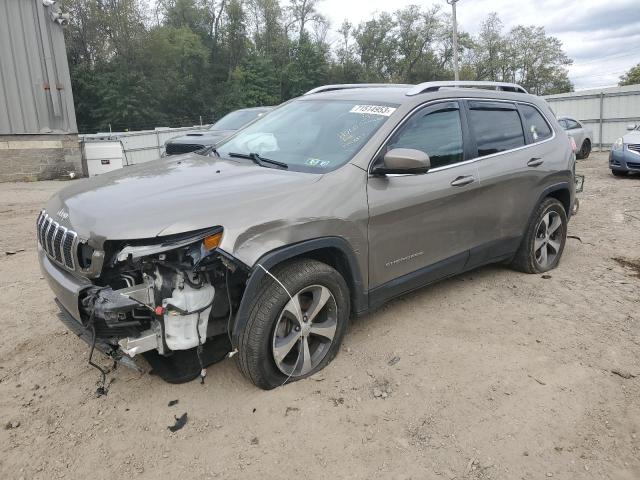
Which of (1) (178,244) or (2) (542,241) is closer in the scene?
(1) (178,244)

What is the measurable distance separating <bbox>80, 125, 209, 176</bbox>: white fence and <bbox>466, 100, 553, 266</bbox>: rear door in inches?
441

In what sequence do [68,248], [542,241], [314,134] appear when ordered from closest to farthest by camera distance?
[68,248]
[314,134]
[542,241]

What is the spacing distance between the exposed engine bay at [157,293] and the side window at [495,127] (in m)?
2.47

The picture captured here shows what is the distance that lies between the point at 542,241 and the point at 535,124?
1.14 m

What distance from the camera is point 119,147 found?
16984mm

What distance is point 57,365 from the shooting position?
3.46m

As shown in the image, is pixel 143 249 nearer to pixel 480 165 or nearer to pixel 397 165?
pixel 397 165

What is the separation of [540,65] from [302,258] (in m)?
72.0

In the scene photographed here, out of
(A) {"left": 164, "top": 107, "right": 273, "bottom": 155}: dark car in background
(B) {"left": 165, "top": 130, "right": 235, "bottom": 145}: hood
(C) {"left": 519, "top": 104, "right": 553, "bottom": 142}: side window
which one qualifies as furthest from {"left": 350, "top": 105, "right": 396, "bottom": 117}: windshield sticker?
(B) {"left": 165, "top": 130, "right": 235, "bottom": 145}: hood

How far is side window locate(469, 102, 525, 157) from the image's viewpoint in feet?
14.0

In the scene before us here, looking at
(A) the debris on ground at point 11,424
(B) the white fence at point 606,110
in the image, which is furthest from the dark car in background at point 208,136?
(B) the white fence at point 606,110

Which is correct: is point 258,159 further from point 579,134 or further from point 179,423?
point 579,134

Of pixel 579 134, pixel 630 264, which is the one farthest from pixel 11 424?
pixel 579 134

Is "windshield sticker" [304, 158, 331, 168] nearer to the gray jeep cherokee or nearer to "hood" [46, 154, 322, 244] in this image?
the gray jeep cherokee
